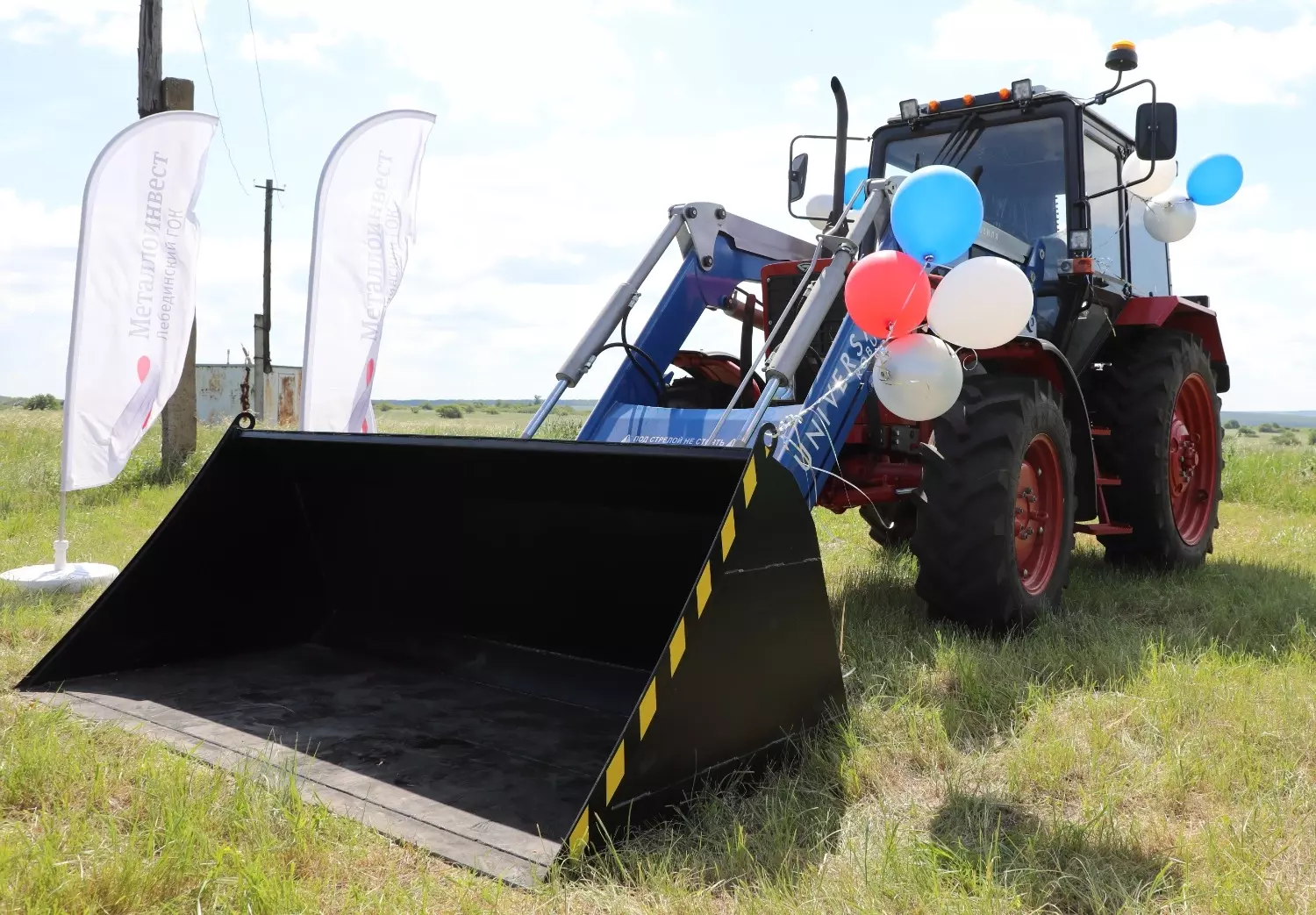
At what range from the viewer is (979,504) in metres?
3.99

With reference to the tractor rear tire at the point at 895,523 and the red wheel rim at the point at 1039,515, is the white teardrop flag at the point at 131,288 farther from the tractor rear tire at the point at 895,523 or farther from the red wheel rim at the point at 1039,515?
the red wheel rim at the point at 1039,515

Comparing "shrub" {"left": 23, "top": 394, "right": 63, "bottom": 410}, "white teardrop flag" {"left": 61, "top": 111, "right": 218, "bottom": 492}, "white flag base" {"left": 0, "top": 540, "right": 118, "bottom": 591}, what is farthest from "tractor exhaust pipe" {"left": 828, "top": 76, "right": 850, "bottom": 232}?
"shrub" {"left": 23, "top": 394, "right": 63, "bottom": 410}

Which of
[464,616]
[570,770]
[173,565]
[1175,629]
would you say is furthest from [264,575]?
[1175,629]

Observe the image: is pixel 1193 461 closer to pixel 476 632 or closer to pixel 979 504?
pixel 979 504

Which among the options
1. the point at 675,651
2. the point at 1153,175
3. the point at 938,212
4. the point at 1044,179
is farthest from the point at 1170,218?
the point at 675,651

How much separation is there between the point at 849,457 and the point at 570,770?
7.33 ft

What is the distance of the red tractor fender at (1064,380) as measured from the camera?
4535 millimetres

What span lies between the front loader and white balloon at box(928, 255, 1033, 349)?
A: 1.52 ft

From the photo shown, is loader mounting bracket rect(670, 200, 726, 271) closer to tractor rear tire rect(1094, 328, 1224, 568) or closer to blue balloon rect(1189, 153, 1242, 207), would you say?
tractor rear tire rect(1094, 328, 1224, 568)

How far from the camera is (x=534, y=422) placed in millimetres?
4262

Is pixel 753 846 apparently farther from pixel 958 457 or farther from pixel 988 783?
pixel 958 457

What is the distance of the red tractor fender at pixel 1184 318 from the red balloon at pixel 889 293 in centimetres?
263

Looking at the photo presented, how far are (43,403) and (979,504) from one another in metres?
49.9

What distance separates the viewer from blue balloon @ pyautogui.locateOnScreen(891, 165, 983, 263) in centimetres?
365
